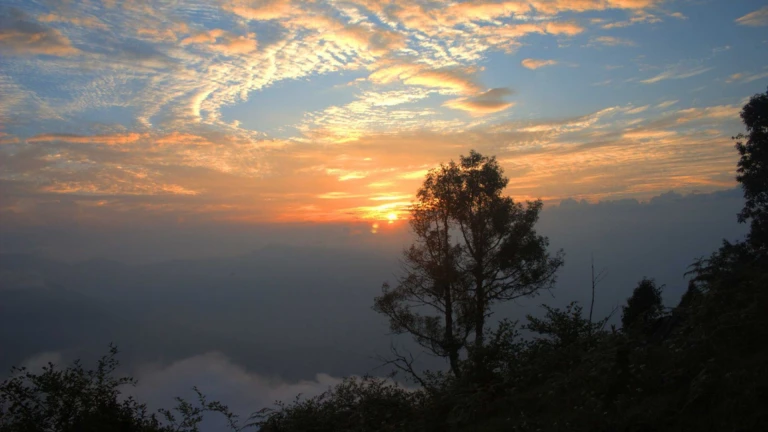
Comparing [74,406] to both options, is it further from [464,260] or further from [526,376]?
[464,260]

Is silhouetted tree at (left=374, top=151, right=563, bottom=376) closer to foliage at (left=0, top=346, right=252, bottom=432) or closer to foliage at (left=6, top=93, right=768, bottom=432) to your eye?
foliage at (left=6, top=93, right=768, bottom=432)

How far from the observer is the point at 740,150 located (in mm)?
28531

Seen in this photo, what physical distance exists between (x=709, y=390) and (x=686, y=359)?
1381 mm

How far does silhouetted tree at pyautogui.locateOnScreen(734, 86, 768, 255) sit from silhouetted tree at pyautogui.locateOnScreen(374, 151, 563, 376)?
48.6 ft

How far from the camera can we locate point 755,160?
27.5 metres

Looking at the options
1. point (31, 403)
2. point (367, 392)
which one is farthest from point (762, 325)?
point (31, 403)

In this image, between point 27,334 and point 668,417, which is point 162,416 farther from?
point 27,334

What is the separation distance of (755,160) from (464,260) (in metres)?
19.2

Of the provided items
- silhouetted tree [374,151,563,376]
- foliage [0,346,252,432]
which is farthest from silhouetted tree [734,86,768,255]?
foliage [0,346,252,432]

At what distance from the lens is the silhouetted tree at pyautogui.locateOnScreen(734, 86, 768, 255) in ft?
89.6

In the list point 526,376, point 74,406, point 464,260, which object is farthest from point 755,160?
point 74,406

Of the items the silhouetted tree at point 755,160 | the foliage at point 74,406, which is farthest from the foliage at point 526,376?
the silhouetted tree at point 755,160

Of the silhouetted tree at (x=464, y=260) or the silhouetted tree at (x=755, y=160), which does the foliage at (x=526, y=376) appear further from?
the silhouetted tree at (x=755, y=160)

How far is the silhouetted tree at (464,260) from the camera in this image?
20.9m
